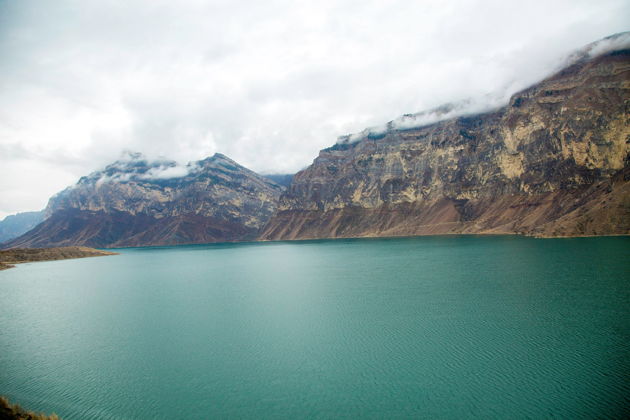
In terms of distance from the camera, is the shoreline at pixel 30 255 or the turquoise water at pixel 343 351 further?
the shoreline at pixel 30 255

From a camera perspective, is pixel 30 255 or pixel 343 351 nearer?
pixel 343 351

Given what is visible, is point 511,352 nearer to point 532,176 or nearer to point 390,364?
point 390,364

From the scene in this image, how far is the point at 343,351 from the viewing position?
32.1 m

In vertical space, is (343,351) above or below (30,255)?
below

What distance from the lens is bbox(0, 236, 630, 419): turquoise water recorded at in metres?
23.0

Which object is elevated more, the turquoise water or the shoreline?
the shoreline

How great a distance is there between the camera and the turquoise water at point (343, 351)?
905 inches

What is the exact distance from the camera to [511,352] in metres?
28.7

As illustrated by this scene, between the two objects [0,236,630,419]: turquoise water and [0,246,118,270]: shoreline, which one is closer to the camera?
[0,236,630,419]: turquoise water

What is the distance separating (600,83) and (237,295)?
192 meters

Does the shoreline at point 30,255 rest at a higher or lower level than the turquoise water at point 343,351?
higher

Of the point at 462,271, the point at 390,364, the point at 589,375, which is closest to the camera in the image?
the point at 589,375

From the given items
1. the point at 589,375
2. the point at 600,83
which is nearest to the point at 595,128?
the point at 600,83

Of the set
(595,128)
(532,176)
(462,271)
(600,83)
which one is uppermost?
(600,83)
